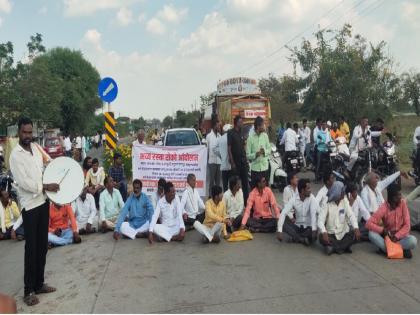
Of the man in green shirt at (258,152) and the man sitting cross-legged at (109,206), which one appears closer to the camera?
the man sitting cross-legged at (109,206)

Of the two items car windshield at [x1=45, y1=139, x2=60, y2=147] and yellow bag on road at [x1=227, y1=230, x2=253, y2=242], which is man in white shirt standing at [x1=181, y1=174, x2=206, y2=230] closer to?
yellow bag on road at [x1=227, y1=230, x2=253, y2=242]

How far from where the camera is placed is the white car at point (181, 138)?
602 inches

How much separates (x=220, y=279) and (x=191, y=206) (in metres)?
3.21

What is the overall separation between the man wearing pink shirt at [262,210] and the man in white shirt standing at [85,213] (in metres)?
3.02

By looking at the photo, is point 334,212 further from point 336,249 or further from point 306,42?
point 306,42

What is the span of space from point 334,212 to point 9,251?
5.64 meters

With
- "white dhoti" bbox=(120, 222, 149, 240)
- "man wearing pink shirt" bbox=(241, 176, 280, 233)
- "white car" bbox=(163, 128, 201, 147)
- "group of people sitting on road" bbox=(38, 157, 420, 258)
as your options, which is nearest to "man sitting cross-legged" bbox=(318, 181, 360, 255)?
"group of people sitting on road" bbox=(38, 157, 420, 258)

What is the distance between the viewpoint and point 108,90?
12016 millimetres

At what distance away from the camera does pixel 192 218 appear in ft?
30.0

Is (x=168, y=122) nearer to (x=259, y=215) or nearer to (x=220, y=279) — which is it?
(x=259, y=215)

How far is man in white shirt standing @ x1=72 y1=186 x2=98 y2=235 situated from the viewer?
9283mm

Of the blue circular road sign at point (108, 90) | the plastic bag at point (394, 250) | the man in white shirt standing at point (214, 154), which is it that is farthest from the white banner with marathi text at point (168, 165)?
the plastic bag at point (394, 250)

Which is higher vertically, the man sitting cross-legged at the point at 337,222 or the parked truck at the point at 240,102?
the parked truck at the point at 240,102

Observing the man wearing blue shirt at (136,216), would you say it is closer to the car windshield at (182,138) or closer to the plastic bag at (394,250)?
the plastic bag at (394,250)
